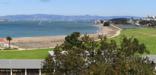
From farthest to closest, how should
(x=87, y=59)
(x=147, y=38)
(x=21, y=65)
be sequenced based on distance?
1. (x=147, y=38)
2. (x=21, y=65)
3. (x=87, y=59)

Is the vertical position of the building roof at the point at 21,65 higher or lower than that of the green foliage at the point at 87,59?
lower

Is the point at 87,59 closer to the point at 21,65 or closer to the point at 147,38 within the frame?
the point at 21,65

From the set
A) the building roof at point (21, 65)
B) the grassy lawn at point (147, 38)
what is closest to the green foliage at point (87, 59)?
the building roof at point (21, 65)

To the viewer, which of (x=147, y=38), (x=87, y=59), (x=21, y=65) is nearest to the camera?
(x=87, y=59)

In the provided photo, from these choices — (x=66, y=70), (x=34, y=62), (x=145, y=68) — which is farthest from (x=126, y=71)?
(x=34, y=62)

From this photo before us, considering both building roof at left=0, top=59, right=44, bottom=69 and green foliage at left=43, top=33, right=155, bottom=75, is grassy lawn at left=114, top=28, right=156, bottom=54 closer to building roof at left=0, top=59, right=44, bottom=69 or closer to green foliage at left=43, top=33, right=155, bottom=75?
building roof at left=0, top=59, right=44, bottom=69

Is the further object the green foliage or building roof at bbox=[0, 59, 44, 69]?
building roof at bbox=[0, 59, 44, 69]

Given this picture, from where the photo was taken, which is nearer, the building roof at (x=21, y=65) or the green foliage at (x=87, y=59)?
the green foliage at (x=87, y=59)

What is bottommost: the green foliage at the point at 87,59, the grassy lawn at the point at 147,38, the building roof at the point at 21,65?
the grassy lawn at the point at 147,38

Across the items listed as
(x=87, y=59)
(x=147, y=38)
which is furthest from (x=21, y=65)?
(x=147, y=38)

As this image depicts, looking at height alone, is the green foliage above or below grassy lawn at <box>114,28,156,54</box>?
above

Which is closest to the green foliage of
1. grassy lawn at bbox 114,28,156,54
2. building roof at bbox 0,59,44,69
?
building roof at bbox 0,59,44,69

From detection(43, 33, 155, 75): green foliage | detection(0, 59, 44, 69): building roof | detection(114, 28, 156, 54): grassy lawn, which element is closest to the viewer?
detection(43, 33, 155, 75): green foliage

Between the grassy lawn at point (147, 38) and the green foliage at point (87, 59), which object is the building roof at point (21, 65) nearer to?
the green foliage at point (87, 59)
